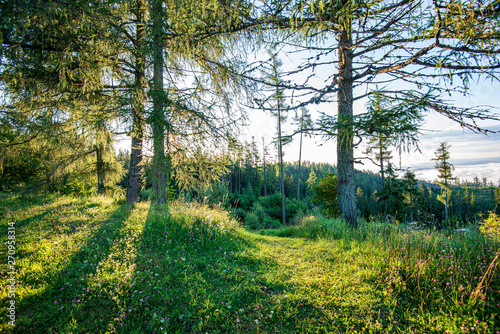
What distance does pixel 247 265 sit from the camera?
3947 millimetres

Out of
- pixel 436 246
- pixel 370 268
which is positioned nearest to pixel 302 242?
pixel 370 268

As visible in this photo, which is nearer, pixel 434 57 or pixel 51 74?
Result: pixel 434 57

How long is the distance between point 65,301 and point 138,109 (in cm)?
419

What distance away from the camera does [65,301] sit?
2584 mm

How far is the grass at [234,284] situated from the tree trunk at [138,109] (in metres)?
2.46

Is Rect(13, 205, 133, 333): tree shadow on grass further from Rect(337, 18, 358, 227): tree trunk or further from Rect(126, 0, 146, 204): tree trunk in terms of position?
Rect(337, 18, 358, 227): tree trunk

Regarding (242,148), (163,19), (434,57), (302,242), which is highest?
(163,19)

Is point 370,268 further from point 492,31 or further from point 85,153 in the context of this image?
point 85,153

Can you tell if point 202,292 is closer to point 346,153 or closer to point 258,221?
point 346,153

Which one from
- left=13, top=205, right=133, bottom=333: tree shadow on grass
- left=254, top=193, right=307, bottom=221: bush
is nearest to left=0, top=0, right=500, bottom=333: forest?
left=13, top=205, right=133, bottom=333: tree shadow on grass

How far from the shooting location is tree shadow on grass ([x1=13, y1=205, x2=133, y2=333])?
2291 mm

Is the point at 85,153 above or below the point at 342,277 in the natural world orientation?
above

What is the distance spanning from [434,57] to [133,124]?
6.75m

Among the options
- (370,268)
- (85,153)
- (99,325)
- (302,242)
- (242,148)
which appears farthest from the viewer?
(85,153)
